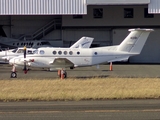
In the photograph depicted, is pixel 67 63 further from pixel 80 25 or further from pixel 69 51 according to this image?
pixel 80 25

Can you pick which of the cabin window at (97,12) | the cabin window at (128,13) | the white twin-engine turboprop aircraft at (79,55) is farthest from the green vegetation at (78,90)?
the cabin window at (97,12)

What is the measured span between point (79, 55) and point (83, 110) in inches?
694

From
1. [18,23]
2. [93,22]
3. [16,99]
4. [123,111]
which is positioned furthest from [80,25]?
[123,111]

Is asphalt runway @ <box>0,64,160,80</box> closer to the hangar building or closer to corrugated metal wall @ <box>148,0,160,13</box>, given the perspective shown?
corrugated metal wall @ <box>148,0,160,13</box>

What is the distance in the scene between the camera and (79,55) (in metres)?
30.7

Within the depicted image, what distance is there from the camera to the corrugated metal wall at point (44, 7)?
144ft

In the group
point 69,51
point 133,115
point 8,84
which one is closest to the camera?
point 133,115

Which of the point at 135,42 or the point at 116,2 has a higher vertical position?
the point at 116,2

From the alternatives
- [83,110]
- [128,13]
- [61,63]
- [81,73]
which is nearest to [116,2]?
[128,13]

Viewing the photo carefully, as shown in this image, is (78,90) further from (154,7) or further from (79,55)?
(154,7)

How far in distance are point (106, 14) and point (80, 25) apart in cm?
319

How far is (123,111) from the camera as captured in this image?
42.0 feet

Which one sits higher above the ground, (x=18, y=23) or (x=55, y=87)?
(x=18, y=23)

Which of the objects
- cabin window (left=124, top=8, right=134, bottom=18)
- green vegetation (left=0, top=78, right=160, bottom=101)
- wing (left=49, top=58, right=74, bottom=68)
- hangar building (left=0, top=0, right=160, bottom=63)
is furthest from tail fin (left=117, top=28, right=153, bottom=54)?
cabin window (left=124, top=8, right=134, bottom=18)
